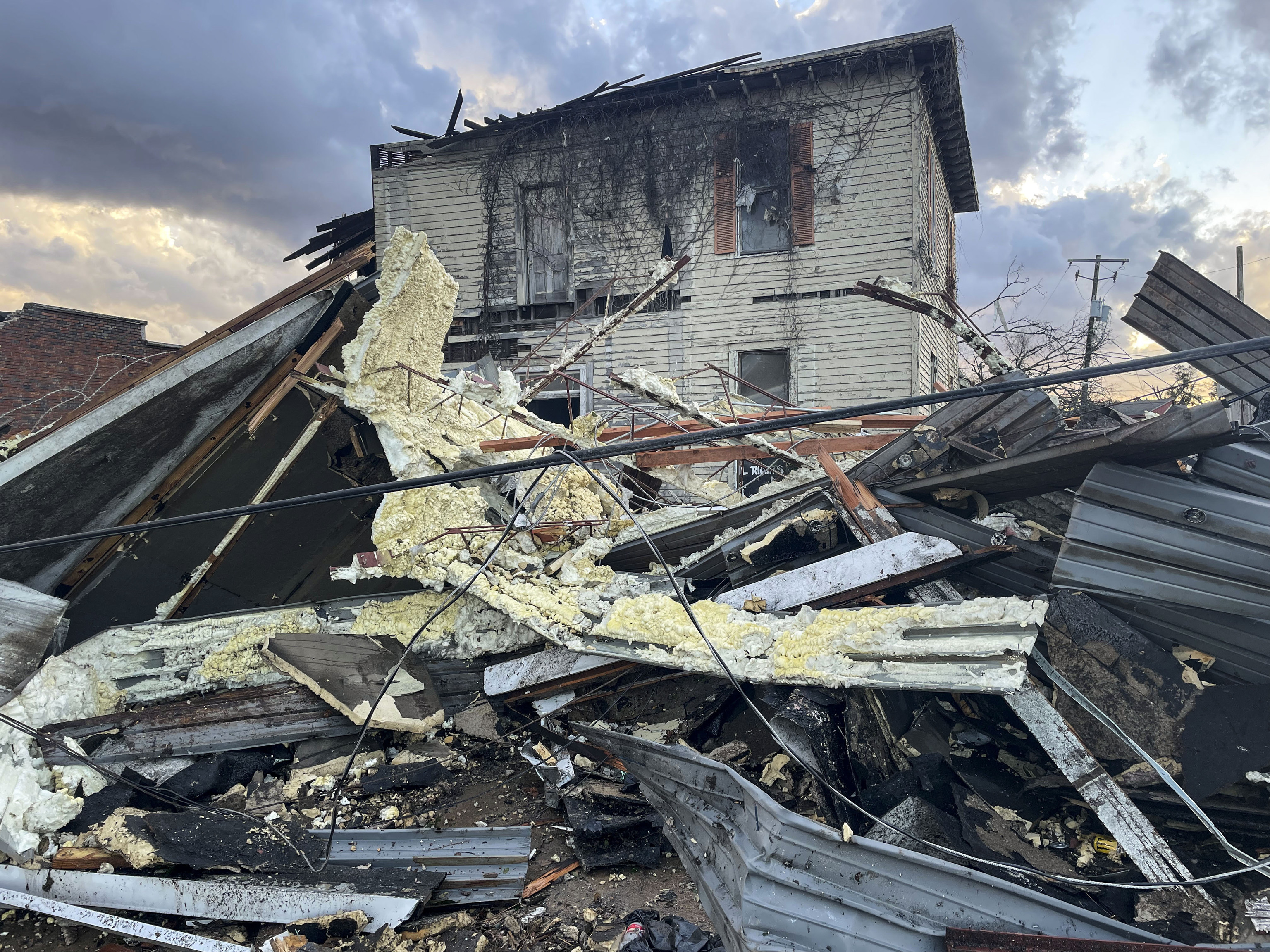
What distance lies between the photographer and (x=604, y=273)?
12461 millimetres

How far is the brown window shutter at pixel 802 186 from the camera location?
11.5 metres

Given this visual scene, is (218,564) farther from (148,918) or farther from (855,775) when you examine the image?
(855,775)

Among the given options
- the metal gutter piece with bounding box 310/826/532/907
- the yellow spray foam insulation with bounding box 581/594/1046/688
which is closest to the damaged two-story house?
the yellow spray foam insulation with bounding box 581/594/1046/688

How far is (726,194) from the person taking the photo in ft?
39.0

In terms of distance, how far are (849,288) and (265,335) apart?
28.9 ft

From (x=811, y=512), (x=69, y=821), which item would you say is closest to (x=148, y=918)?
(x=69, y=821)

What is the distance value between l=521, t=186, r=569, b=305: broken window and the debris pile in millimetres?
7028

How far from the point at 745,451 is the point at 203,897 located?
425cm

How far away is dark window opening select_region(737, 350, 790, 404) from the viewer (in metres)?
11.8

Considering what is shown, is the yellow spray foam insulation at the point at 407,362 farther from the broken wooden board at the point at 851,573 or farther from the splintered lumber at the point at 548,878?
the splintered lumber at the point at 548,878

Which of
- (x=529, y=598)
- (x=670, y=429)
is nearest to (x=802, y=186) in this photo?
(x=670, y=429)

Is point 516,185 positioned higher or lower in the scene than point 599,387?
higher

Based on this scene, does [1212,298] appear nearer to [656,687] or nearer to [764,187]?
[656,687]

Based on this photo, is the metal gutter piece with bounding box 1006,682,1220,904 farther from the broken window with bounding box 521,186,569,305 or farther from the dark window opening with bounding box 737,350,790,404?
the broken window with bounding box 521,186,569,305
